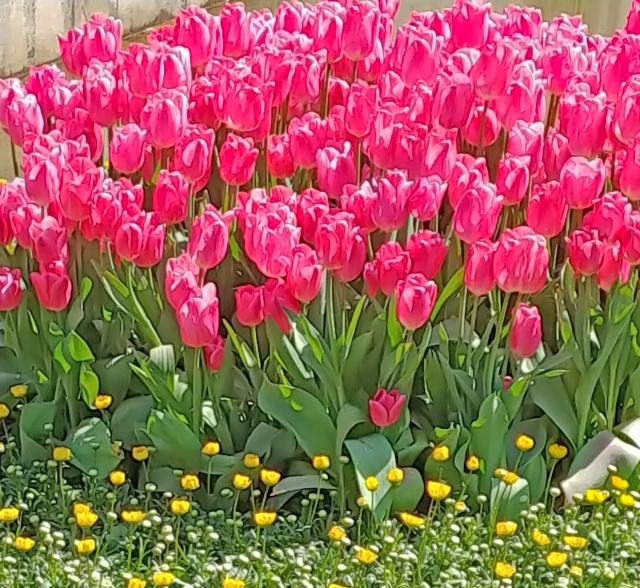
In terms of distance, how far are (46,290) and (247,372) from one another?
0.28 meters

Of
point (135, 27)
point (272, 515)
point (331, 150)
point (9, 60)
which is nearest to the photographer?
point (272, 515)

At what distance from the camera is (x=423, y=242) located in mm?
1191

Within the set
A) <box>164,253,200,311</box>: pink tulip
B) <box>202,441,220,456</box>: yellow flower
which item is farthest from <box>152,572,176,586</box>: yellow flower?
<box>164,253,200,311</box>: pink tulip

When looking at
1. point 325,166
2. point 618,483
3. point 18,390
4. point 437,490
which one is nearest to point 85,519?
point 18,390

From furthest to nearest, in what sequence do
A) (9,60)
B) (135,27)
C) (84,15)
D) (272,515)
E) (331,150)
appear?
1. (135,27)
2. (84,15)
3. (9,60)
4. (331,150)
5. (272,515)

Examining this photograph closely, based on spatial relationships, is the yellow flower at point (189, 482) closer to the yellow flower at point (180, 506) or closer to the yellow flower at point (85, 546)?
the yellow flower at point (180, 506)

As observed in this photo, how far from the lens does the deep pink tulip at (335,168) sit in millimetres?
1268

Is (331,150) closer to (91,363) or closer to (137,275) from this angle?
(137,275)

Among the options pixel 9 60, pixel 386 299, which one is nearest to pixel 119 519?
pixel 386 299

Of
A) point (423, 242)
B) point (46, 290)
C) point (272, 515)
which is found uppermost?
point (423, 242)

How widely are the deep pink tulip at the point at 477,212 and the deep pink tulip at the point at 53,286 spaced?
0.48 meters

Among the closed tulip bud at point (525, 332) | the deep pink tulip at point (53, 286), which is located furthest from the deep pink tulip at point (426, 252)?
the deep pink tulip at point (53, 286)

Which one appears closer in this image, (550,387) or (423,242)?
(423,242)

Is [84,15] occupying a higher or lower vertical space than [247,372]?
higher
